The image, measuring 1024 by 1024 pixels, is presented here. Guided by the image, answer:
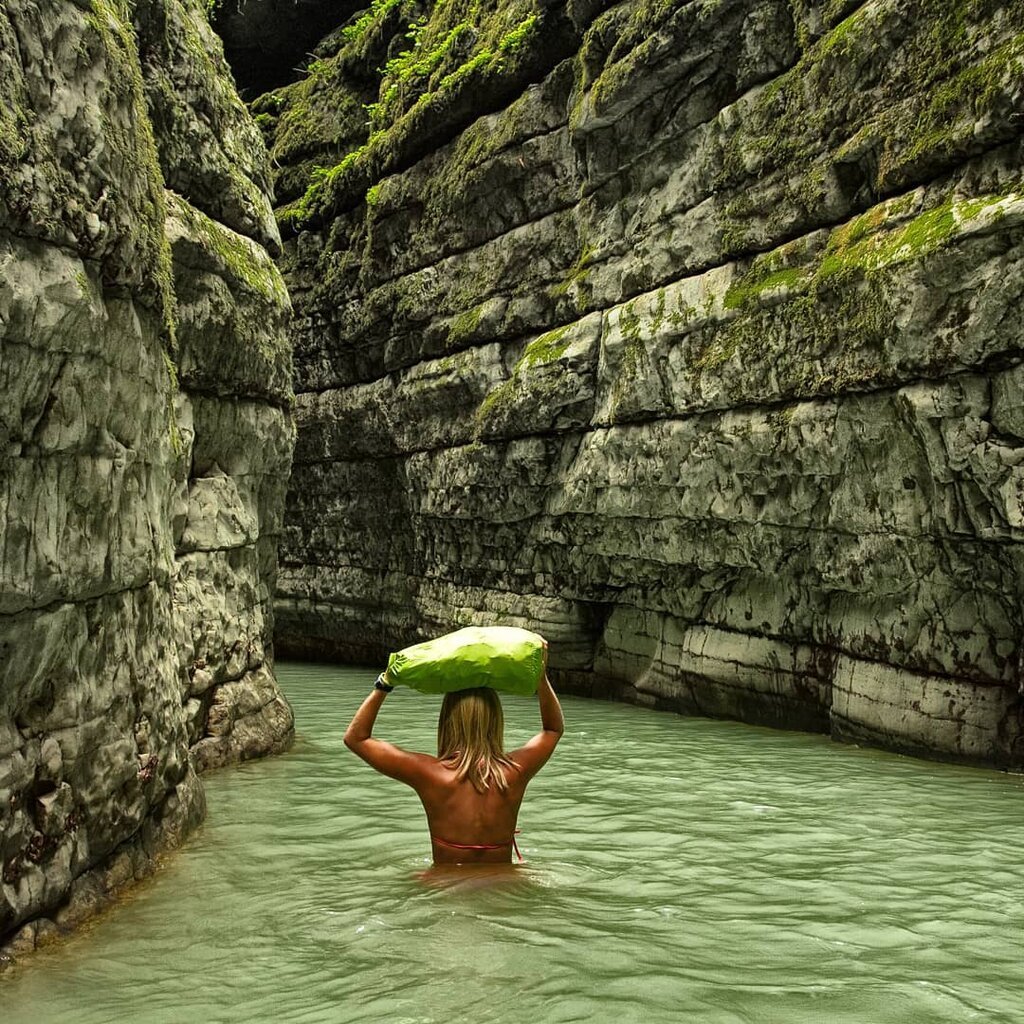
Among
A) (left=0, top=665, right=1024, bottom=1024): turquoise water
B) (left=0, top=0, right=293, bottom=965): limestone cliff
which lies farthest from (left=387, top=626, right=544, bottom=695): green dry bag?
(left=0, top=0, right=293, bottom=965): limestone cliff

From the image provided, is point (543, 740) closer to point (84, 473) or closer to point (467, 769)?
point (467, 769)

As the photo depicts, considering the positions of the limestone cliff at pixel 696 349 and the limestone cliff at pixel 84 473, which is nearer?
the limestone cliff at pixel 84 473

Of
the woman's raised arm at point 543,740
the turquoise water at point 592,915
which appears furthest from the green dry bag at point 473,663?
the turquoise water at point 592,915

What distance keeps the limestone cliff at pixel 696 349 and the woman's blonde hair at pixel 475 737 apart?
594 cm

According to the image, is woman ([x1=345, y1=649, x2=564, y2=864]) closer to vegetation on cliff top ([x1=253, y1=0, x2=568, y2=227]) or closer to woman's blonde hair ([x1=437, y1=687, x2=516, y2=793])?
woman's blonde hair ([x1=437, y1=687, x2=516, y2=793])

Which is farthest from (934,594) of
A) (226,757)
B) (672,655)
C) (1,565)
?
(1,565)

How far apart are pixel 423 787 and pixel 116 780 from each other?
173cm

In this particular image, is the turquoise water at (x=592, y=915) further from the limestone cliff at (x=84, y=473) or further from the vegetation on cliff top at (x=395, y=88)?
the vegetation on cliff top at (x=395, y=88)

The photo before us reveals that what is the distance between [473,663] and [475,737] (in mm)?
465

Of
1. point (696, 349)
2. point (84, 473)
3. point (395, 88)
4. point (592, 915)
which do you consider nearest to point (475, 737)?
point (592, 915)

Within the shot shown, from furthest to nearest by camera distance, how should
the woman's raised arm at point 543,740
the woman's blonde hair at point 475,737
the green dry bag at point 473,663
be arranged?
the woman's raised arm at point 543,740
the woman's blonde hair at point 475,737
the green dry bag at point 473,663

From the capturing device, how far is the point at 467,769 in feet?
16.7

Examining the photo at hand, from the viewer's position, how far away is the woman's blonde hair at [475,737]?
16.6 feet

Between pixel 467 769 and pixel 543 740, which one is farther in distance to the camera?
pixel 543 740
